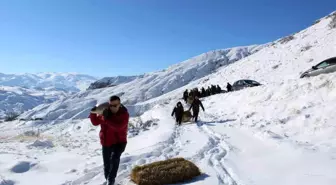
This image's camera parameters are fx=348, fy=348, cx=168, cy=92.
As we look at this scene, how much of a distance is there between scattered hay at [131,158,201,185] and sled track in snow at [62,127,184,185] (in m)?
0.47

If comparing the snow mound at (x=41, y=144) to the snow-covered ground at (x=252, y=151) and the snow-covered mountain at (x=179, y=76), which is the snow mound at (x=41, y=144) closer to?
the snow-covered ground at (x=252, y=151)

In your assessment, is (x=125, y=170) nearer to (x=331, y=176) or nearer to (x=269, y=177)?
(x=269, y=177)

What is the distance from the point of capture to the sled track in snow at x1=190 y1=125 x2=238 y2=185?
6.78 m

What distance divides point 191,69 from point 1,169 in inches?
6905

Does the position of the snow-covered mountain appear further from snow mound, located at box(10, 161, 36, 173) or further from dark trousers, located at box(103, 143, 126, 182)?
dark trousers, located at box(103, 143, 126, 182)

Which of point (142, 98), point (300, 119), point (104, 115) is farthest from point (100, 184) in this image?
point (142, 98)

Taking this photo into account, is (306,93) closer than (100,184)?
No

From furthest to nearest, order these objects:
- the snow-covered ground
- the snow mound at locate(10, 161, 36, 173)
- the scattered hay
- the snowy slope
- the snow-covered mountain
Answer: the snow-covered mountain
the snowy slope
the snow mound at locate(10, 161, 36, 173)
the snow-covered ground
the scattered hay

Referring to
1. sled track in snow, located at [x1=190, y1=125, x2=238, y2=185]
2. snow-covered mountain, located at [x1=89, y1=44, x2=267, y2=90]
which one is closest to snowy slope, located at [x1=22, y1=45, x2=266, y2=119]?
snow-covered mountain, located at [x1=89, y1=44, x2=267, y2=90]

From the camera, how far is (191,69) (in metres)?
183

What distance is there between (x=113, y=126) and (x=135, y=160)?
10.7ft

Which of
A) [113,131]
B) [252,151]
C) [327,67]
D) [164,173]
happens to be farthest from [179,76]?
[113,131]

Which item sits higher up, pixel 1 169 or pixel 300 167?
pixel 1 169

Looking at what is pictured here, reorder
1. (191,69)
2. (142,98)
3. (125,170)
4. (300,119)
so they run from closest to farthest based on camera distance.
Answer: (125,170) < (300,119) < (142,98) < (191,69)
